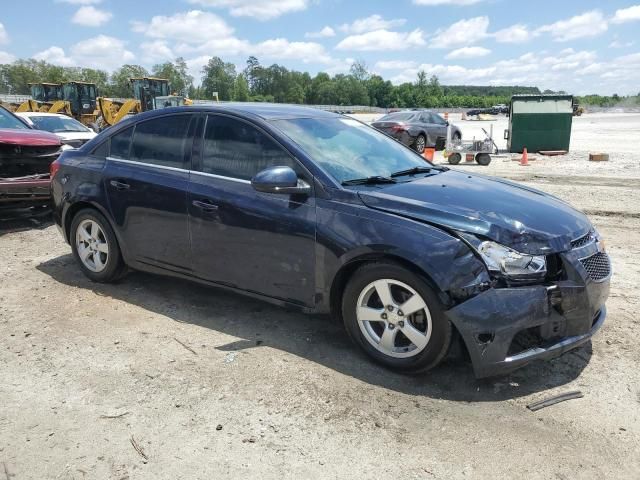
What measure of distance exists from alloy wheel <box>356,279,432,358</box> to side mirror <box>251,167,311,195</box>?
32.1 inches

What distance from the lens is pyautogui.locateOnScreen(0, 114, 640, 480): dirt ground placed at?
8.68 ft

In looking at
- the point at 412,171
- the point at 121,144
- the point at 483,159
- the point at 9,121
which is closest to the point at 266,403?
the point at 412,171

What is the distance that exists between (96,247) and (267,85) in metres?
141

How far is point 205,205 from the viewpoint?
416cm

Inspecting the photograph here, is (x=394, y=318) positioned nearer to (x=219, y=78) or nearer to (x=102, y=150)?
(x=102, y=150)

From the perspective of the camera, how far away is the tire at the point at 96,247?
16.4 feet

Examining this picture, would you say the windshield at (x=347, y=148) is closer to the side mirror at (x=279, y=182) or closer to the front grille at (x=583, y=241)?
the side mirror at (x=279, y=182)

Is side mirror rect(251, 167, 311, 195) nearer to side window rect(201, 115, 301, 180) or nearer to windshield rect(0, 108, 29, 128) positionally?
side window rect(201, 115, 301, 180)

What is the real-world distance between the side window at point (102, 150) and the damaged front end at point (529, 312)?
3.53 m

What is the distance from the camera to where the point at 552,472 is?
256 centimetres

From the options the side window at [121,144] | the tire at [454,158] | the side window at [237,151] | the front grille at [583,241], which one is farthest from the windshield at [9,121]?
the tire at [454,158]

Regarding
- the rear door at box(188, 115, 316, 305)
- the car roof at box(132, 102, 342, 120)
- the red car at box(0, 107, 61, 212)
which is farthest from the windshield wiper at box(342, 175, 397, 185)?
the red car at box(0, 107, 61, 212)

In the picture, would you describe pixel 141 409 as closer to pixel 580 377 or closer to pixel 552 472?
pixel 552 472

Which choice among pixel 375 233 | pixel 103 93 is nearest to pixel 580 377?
pixel 375 233
